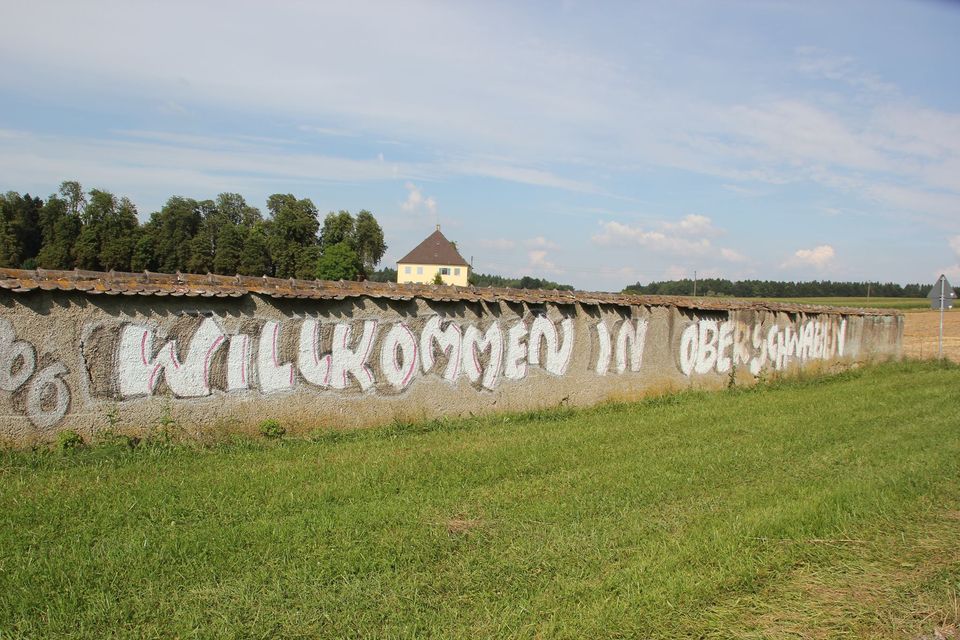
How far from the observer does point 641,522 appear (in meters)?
5.69

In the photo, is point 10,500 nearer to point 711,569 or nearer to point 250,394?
point 250,394

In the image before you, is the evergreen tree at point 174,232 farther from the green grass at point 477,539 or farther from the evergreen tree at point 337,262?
the green grass at point 477,539

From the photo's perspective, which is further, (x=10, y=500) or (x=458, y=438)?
(x=458, y=438)

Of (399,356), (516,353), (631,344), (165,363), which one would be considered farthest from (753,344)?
(165,363)

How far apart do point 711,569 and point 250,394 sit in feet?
19.1

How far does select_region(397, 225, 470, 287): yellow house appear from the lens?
9481cm

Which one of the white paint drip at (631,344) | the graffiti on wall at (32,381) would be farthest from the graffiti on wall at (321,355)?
the white paint drip at (631,344)

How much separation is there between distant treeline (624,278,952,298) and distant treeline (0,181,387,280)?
22.6 meters

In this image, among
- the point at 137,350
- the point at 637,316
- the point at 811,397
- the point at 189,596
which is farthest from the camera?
the point at 811,397

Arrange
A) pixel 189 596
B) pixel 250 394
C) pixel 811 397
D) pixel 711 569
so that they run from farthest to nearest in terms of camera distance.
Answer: pixel 811 397
pixel 250 394
pixel 711 569
pixel 189 596

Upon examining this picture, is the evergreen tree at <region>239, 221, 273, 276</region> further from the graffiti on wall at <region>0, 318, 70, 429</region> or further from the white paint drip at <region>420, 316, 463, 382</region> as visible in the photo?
the graffiti on wall at <region>0, 318, 70, 429</region>

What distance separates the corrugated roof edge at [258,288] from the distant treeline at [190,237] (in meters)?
28.9

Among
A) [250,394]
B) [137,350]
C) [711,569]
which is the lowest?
[711,569]

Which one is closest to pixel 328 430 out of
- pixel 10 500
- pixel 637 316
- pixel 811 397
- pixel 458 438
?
pixel 458 438
